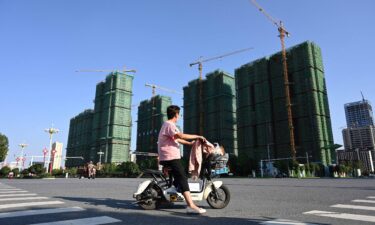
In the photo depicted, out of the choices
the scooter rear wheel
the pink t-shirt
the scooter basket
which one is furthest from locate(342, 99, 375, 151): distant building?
the pink t-shirt

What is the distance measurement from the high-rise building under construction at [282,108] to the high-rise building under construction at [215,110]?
14.4 meters

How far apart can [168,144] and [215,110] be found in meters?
113

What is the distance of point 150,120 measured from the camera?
15138 cm

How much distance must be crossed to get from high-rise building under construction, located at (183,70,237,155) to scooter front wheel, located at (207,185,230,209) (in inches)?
4180

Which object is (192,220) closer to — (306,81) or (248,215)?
(248,215)

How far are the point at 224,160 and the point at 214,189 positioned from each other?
2.15 feet

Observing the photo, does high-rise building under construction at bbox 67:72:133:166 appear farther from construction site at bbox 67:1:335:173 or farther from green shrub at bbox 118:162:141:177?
green shrub at bbox 118:162:141:177

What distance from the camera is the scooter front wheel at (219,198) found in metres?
5.71

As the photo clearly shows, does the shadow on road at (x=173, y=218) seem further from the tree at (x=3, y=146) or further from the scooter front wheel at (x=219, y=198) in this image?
the tree at (x=3, y=146)

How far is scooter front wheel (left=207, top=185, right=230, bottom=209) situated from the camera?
18.7 feet

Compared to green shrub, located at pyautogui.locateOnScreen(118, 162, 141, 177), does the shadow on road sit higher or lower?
lower

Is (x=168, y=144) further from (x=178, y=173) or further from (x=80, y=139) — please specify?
(x=80, y=139)

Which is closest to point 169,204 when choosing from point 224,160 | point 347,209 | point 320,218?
point 224,160

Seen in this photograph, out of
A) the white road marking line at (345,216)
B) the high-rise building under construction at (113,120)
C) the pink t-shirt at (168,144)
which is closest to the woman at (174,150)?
the pink t-shirt at (168,144)
